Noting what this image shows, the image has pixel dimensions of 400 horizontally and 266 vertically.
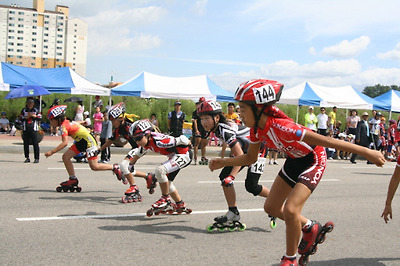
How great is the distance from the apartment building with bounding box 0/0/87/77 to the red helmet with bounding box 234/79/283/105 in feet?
381

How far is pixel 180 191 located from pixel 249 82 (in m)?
5.18

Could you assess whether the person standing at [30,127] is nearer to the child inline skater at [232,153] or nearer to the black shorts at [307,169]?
the child inline skater at [232,153]

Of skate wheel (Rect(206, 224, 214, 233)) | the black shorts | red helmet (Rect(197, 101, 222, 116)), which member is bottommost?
skate wheel (Rect(206, 224, 214, 233))

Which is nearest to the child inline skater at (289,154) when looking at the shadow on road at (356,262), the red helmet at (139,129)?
the shadow on road at (356,262)

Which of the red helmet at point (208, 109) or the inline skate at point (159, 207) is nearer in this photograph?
the red helmet at point (208, 109)

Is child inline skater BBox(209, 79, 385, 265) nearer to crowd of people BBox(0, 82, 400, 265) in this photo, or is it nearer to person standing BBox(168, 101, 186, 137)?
crowd of people BBox(0, 82, 400, 265)

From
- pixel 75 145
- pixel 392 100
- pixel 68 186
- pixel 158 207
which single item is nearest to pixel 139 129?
pixel 158 207

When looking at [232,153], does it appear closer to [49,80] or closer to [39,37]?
[49,80]

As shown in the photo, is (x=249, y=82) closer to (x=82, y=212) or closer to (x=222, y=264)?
(x=222, y=264)

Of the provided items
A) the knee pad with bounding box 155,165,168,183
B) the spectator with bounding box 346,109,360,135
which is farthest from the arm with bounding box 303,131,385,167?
the spectator with bounding box 346,109,360,135

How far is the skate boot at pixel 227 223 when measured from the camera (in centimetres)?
611

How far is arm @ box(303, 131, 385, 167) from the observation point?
12.2 feet

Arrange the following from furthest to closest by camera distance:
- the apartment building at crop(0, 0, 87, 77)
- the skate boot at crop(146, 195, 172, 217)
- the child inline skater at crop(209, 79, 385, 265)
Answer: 1. the apartment building at crop(0, 0, 87, 77)
2. the skate boot at crop(146, 195, 172, 217)
3. the child inline skater at crop(209, 79, 385, 265)

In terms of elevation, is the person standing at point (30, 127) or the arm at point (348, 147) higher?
the arm at point (348, 147)
